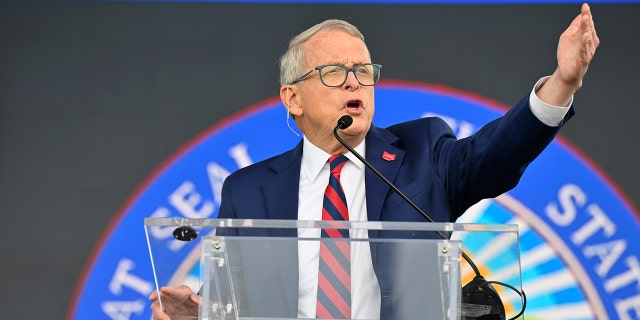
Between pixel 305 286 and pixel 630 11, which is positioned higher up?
pixel 630 11

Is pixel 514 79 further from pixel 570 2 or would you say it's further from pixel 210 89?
pixel 210 89

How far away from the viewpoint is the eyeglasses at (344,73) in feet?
8.49

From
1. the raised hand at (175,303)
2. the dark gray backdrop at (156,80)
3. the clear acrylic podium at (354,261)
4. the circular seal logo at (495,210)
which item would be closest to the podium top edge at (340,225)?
the clear acrylic podium at (354,261)

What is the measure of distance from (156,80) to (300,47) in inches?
35.4

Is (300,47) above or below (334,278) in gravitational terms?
above

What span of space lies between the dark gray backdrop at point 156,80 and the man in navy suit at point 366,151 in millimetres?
670

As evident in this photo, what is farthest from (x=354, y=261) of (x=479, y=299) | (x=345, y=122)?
(x=345, y=122)

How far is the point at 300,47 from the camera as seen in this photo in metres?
2.74

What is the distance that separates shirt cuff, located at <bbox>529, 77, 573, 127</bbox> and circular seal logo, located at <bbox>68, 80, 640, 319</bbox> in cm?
101

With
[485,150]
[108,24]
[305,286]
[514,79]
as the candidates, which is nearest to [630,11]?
[514,79]

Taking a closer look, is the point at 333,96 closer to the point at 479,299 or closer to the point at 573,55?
the point at 573,55

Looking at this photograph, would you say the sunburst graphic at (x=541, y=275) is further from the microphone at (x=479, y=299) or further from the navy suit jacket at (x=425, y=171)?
the microphone at (x=479, y=299)

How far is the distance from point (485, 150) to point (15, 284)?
1.79 m

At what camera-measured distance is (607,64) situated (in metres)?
3.37
